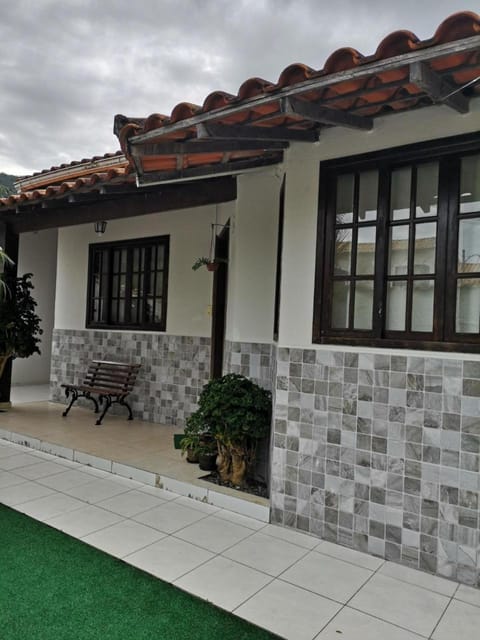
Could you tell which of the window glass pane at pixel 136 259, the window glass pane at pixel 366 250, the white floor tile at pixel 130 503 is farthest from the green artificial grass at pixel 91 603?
the window glass pane at pixel 136 259

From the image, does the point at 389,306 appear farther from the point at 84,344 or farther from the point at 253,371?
the point at 84,344

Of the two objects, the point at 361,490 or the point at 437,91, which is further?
the point at 361,490

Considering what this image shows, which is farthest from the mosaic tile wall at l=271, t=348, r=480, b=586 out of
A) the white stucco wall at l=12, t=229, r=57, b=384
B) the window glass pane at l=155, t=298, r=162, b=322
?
the white stucco wall at l=12, t=229, r=57, b=384

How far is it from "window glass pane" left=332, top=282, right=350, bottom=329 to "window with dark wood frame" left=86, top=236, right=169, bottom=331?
145 inches

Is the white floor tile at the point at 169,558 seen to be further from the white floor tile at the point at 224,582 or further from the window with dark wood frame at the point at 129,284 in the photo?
the window with dark wood frame at the point at 129,284

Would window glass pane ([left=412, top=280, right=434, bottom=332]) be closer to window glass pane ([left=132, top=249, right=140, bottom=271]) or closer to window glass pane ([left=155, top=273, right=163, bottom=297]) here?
window glass pane ([left=155, top=273, right=163, bottom=297])

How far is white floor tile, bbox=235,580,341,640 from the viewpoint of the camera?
231 centimetres

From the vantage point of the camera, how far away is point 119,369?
6668 millimetres

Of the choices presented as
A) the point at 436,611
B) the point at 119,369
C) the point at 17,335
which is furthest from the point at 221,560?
the point at 17,335

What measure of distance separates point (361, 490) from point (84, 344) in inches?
223

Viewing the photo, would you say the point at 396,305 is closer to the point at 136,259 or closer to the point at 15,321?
the point at 136,259

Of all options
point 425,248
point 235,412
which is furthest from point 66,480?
point 425,248

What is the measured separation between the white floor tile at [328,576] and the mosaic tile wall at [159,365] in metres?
3.38

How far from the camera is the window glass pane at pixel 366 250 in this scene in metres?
3.23
